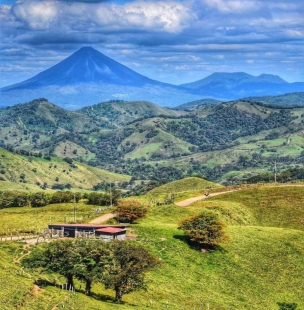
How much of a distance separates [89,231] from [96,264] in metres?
25.3

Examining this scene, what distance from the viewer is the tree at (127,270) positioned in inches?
2382

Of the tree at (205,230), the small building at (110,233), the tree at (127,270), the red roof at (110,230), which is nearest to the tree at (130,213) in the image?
Answer: the red roof at (110,230)

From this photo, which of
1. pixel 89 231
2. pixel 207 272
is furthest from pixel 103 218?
pixel 207 272

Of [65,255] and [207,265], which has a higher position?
[65,255]

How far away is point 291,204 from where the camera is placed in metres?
121

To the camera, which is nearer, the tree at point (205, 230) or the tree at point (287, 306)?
the tree at point (287, 306)

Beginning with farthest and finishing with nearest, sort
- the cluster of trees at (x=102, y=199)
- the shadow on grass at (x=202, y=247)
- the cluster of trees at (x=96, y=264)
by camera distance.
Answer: the cluster of trees at (x=102, y=199) < the shadow on grass at (x=202, y=247) < the cluster of trees at (x=96, y=264)

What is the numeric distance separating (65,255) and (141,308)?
34.4 ft

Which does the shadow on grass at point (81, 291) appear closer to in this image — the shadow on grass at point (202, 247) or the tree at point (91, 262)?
the tree at point (91, 262)

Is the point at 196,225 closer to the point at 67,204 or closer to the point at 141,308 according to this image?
the point at 141,308

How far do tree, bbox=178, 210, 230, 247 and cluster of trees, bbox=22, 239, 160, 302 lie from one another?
21.8 metres

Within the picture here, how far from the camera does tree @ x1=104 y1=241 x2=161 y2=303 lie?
60.5 m

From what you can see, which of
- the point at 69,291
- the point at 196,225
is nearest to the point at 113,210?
the point at 196,225

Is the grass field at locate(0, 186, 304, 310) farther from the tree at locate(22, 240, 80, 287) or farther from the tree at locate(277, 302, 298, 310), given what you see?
the tree at locate(22, 240, 80, 287)
